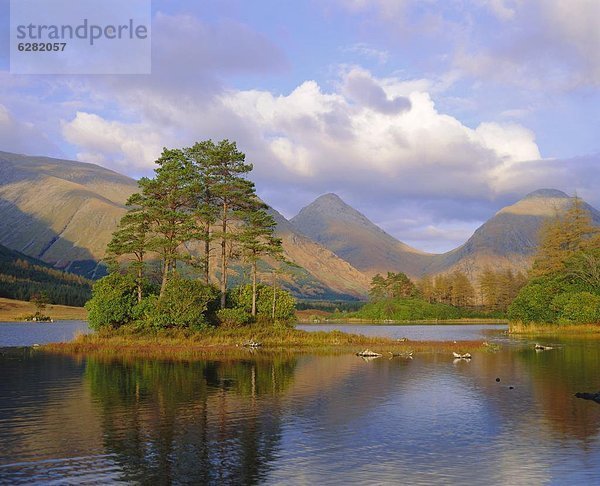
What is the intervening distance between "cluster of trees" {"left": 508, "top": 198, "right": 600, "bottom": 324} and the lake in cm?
6488

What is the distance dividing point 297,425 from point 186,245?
163ft

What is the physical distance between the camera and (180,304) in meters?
71.9

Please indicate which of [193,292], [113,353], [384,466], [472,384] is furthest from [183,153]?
[384,466]

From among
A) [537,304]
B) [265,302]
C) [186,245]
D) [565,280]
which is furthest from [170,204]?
[565,280]

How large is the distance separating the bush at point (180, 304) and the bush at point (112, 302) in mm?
3947

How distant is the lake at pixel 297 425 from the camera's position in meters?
22.1

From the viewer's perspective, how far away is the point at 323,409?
3456 cm

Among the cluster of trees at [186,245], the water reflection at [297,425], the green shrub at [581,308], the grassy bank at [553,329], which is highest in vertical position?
the cluster of trees at [186,245]

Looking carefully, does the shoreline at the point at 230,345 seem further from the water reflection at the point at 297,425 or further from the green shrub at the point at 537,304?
the green shrub at the point at 537,304

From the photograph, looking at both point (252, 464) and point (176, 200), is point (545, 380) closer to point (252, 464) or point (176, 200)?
point (252, 464)

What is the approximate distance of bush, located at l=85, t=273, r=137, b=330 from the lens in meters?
73.9

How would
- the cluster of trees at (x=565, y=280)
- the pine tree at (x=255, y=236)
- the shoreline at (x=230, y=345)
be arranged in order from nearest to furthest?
the shoreline at (x=230, y=345)
the pine tree at (x=255, y=236)
the cluster of trees at (x=565, y=280)

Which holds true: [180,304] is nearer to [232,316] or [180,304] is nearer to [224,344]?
[224,344]

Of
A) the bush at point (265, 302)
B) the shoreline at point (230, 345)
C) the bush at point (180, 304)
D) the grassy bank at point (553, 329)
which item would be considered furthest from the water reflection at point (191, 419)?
the grassy bank at point (553, 329)
